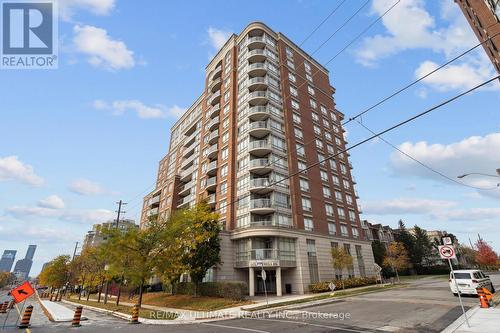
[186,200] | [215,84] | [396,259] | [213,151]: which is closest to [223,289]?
[213,151]

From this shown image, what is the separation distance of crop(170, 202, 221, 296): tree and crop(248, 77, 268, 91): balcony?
20.7m

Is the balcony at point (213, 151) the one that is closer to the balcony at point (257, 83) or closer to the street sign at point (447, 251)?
the balcony at point (257, 83)

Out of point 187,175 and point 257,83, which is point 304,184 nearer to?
point 257,83

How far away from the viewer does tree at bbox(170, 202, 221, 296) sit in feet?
89.4

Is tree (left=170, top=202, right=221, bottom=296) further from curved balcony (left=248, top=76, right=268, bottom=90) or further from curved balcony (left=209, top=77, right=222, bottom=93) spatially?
curved balcony (left=209, top=77, right=222, bottom=93)

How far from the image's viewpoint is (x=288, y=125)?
4006 centimetres

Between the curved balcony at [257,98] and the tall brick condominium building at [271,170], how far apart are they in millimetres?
143

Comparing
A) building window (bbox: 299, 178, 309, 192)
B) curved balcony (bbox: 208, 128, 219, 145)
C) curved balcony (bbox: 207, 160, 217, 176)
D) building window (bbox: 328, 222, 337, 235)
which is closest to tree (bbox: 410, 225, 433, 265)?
building window (bbox: 328, 222, 337, 235)

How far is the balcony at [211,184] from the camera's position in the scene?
1595 inches

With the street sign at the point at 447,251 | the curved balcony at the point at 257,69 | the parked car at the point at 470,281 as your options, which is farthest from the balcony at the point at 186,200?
the street sign at the point at 447,251

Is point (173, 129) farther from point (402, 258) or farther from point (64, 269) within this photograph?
point (402, 258)

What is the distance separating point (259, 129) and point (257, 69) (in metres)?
10.3

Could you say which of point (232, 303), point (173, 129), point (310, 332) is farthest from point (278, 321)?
point (173, 129)

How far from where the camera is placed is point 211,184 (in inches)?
1599
